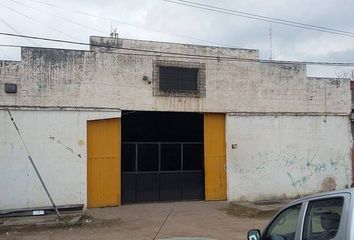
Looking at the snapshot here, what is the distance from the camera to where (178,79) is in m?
20.9

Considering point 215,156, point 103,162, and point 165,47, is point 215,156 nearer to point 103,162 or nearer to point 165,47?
point 103,162

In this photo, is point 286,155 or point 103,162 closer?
point 103,162

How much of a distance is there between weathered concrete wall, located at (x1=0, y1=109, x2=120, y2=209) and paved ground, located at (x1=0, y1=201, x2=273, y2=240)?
61.3 inches

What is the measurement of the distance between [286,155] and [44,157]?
10.7 metres

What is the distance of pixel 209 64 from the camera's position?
21344mm

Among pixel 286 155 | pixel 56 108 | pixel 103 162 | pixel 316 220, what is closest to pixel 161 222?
pixel 103 162

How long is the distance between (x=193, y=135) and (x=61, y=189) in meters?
6.49

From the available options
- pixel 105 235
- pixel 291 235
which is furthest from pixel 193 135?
pixel 291 235

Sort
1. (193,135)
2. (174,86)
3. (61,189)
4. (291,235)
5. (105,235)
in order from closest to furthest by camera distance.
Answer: (291,235) < (105,235) < (61,189) < (174,86) < (193,135)

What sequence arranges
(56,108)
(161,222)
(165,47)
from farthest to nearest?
(165,47), (56,108), (161,222)

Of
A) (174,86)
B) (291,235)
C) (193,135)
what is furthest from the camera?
(193,135)

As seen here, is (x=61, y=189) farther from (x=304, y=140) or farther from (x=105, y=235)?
(x=304, y=140)

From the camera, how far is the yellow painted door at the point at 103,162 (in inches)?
774

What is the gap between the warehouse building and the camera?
1866cm
